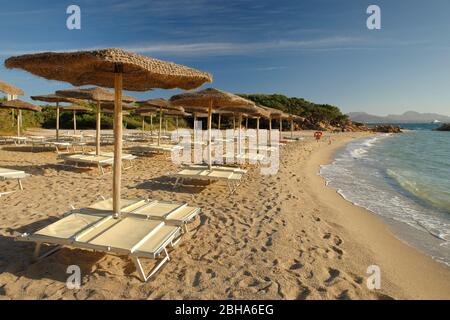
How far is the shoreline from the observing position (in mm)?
3128

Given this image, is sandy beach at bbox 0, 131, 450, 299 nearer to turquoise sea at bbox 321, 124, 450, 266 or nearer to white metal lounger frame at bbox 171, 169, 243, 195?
white metal lounger frame at bbox 171, 169, 243, 195

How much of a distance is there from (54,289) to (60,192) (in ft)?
11.6

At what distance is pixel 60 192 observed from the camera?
5.75m

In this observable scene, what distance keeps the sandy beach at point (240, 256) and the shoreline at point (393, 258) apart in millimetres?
15

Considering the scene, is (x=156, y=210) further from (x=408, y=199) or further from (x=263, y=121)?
(x=263, y=121)

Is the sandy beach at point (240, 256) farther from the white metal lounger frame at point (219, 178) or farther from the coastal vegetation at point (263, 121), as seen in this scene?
the coastal vegetation at point (263, 121)

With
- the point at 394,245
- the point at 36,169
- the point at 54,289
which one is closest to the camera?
the point at 54,289

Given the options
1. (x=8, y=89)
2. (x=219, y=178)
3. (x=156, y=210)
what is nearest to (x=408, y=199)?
(x=219, y=178)

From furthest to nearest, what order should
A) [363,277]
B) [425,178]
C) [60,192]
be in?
[425,178], [60,192], [363,277]

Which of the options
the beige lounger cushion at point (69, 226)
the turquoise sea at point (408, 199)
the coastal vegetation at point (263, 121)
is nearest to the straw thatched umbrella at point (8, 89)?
the beige lounger cushion at point (69, 226)
